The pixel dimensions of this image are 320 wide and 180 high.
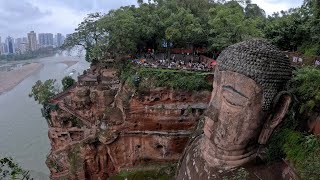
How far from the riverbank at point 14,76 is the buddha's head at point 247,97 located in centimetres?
8276

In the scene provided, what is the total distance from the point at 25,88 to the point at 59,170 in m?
65.2

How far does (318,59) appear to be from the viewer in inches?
616

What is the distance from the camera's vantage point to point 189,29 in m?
31.2

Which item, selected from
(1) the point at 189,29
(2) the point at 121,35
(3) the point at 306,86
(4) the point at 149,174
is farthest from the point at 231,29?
(3) the point at 306,86

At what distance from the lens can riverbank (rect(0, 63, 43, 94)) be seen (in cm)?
9198

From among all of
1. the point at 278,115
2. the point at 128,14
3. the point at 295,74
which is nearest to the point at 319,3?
the point at 295,74

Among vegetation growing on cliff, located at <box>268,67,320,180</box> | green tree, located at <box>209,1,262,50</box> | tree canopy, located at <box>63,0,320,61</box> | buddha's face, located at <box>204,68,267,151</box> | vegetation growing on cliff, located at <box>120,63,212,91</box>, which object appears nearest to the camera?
vegetation growing on cliff, located at <box>268,67,320,180</box>

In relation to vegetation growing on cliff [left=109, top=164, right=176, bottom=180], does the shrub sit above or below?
above

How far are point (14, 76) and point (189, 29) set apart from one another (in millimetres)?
88501

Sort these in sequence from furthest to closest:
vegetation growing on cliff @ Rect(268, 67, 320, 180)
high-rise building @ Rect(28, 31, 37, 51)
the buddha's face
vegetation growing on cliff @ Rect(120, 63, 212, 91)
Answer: high-rise building @ Rect(28, 31, 37, 51), vegetation growing on cliff @ Rect(120, 63, 212, 91), the buddha's face, vegetation growing on cliff @ Rect(268, 67, 320, 180)

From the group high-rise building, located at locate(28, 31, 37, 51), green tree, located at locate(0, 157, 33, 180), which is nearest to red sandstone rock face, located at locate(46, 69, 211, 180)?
green tree, located at locate(0, 157, 33, 180)

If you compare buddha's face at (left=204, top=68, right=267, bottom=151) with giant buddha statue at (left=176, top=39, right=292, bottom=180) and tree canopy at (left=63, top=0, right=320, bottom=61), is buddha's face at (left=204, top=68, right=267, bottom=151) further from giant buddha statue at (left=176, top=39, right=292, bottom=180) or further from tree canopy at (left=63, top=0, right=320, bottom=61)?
tree canopy at (left=63, top=0, right=320, bottom=61)

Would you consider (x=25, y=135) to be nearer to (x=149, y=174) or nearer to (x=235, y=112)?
(x=149, y=174)

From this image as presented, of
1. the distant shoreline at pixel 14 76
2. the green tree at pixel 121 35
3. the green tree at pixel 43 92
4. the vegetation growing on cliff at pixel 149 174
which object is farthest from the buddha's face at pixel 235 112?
the distant shoreline at pixel 14 76
